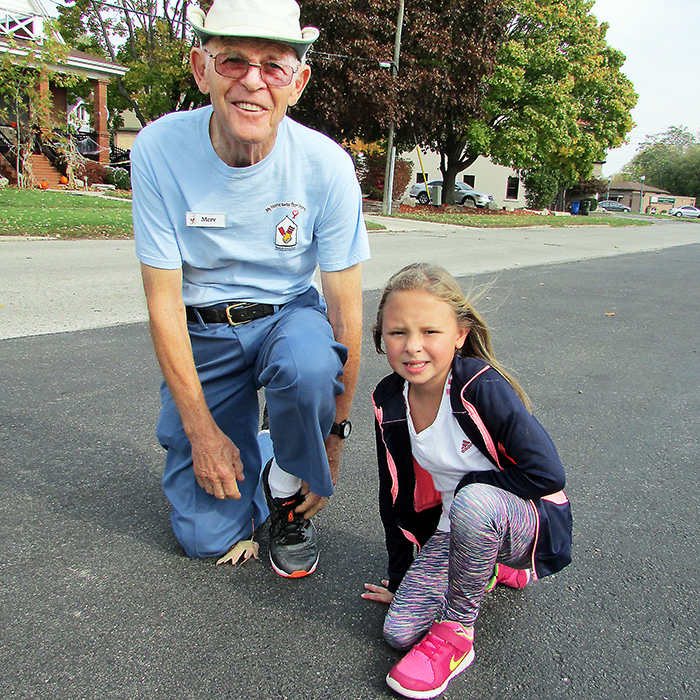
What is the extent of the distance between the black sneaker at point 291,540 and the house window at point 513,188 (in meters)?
50.6

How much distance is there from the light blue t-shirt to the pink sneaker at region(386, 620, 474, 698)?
121 cm

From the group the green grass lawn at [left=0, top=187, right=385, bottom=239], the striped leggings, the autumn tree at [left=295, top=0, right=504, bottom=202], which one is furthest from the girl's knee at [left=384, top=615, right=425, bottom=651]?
the autumn tree at [left=295, top=0, right=504, bottom=202]

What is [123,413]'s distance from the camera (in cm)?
346

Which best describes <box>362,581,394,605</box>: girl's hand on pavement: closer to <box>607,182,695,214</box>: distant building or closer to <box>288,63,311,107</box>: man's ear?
<box>288,63,311,107</box>: man's ear

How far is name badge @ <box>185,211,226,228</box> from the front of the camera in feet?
7.18

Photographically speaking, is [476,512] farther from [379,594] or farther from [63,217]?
[63,217]

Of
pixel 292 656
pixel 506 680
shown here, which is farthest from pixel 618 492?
pixel 292 656

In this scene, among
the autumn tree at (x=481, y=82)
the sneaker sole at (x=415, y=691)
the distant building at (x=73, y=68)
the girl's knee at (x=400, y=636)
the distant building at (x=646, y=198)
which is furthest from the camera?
the distant building at (x=646, y=198)

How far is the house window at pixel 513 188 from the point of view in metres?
50.2

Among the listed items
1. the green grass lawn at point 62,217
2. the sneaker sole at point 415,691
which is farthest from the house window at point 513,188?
the sneaker sole at point 415,691

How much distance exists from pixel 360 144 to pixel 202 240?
31.4m

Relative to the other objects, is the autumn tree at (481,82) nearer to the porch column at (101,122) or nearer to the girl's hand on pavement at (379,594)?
the porch column at (101,122)

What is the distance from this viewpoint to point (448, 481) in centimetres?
205

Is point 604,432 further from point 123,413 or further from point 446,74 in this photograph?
point 446,74
